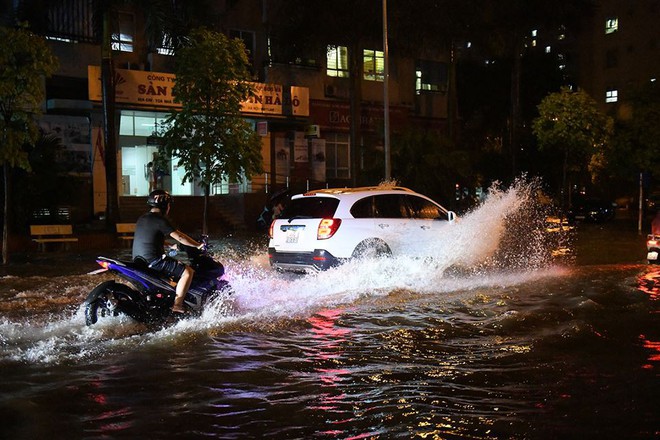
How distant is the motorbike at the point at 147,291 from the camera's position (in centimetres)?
856

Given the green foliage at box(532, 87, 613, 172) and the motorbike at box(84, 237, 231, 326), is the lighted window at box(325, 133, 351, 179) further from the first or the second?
A: the motorbike at box(84, 237, 231, 326)

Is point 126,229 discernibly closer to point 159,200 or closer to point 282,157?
point 159,200

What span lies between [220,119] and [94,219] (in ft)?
34.4

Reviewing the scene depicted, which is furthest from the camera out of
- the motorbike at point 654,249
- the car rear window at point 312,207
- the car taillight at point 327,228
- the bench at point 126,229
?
the bench at point 126,229

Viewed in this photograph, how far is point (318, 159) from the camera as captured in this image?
127 ft

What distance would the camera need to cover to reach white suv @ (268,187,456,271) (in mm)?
12273

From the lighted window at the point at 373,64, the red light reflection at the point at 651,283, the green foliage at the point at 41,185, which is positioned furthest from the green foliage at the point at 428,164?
the red light reflection at the point at 651,283

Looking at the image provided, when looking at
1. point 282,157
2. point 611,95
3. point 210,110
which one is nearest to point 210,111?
point 210,110

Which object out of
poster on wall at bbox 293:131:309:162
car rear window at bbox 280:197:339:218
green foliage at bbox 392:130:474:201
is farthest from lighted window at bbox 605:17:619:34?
car rear window at bbox 280:197:339:218

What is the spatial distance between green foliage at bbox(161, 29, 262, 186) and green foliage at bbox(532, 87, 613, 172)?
18.1m

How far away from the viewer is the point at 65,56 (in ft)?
95.7

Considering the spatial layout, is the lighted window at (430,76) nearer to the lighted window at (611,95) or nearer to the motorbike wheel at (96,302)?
the lighted window at (611,95)

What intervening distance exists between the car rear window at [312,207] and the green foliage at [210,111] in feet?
30.7

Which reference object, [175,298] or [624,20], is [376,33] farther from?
[624,20]
